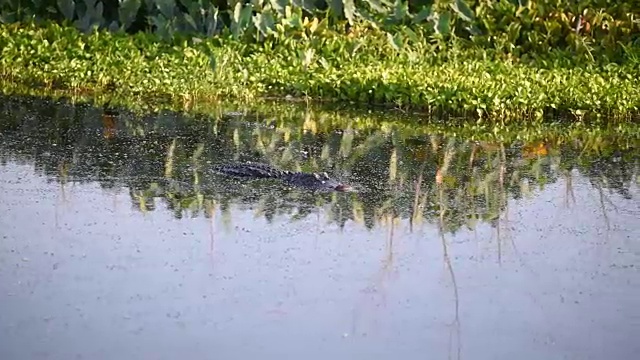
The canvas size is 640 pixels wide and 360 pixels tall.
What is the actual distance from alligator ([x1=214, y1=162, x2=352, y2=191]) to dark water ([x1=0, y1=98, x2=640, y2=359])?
3.7 inches

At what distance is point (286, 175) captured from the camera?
696cm

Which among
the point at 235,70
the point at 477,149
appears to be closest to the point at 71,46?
the point at 235,70

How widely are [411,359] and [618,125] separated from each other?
510cm

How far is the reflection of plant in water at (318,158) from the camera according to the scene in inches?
258

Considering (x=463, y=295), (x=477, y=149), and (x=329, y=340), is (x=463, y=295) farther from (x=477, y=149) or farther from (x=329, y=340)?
(x=477, y=149)

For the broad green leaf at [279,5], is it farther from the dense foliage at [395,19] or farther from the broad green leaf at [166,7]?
the broad green leaf at [166,7]

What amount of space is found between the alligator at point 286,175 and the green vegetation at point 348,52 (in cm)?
252

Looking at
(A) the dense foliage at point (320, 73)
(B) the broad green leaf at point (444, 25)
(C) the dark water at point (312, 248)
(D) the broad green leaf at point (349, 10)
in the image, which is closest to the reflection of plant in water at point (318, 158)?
(C) the dark water at point (312, 248)

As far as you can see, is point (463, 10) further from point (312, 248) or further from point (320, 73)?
point (312, 248)

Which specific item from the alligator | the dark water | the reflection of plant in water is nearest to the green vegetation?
the reflection of plant in water

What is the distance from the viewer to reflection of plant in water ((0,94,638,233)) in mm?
6555

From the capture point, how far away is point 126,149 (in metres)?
7.68

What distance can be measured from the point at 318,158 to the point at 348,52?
3.19 m

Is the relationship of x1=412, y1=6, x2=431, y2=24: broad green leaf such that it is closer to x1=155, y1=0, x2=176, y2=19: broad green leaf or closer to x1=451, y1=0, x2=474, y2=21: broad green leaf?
x1=451, y1=0, x2=474, y2=21: broad green leaf
